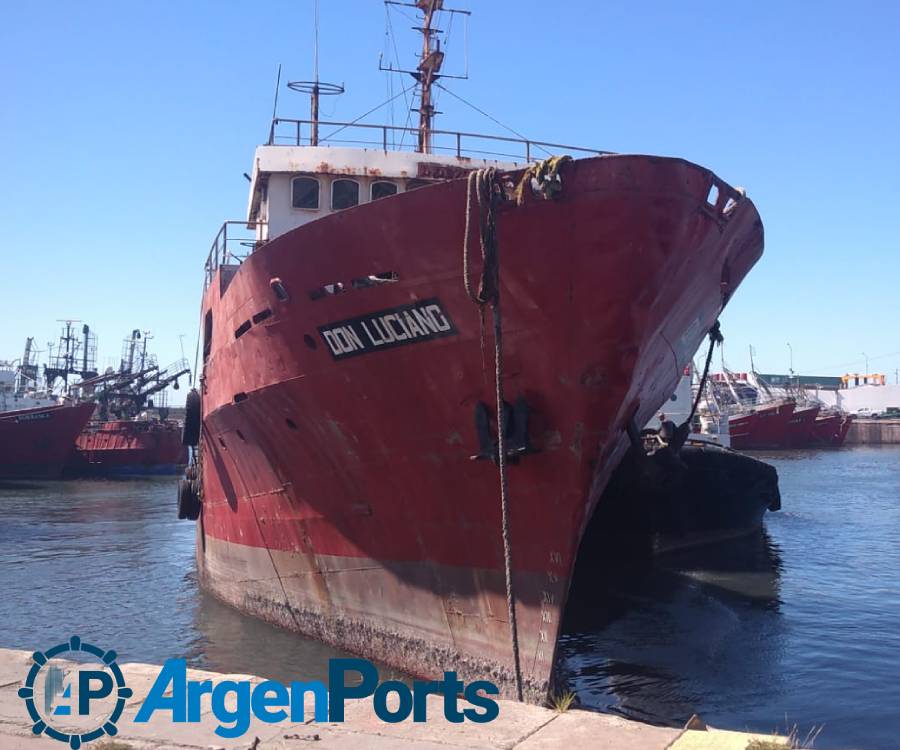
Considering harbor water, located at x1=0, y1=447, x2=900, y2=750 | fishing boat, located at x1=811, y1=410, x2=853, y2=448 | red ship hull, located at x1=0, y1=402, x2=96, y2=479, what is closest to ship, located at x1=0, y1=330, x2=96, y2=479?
red ship hull, located at x1=0, y1=402, x2=96, y2=479

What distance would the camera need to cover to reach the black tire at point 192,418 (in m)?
15.3

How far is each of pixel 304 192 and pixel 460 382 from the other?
227 inches

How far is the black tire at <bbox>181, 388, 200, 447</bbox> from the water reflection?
732cm

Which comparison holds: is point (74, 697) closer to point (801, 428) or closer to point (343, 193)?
point (343, 193)

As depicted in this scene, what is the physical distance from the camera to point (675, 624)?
12359mm

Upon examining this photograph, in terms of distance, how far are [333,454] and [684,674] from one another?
4734 mm

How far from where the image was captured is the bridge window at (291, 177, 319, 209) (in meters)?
12.4

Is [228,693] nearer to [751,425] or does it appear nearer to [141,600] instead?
[141,600]

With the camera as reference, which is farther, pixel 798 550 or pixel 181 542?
pixel 181 542

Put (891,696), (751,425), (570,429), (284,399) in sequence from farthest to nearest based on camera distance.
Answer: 1. (751,425)
2. (284,399)
3. (891,696)
4. (570,429)

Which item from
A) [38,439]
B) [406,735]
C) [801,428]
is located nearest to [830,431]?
[801,428]

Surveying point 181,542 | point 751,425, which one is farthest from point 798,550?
point 751,425

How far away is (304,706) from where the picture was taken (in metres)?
5.64

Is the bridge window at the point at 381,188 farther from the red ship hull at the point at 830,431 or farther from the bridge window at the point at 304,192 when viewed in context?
the red ship hull at the point at 830,431
